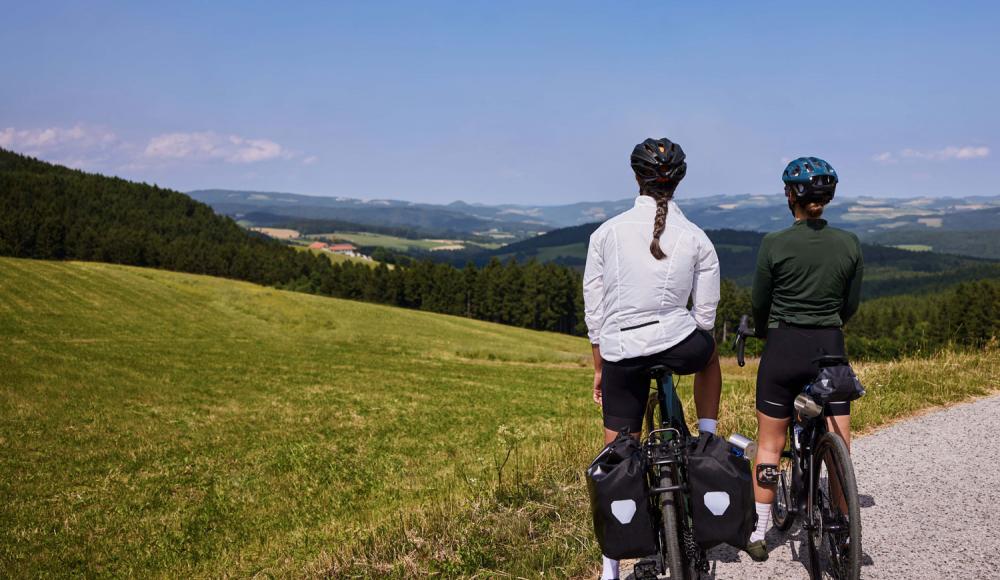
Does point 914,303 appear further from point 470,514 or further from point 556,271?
point 470,514

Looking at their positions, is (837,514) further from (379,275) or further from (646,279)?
(379,275)

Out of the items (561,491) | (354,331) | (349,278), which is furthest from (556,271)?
(561,491)

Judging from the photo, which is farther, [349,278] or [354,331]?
[349,278]

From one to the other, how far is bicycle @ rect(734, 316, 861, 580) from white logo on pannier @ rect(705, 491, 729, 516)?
0.78 meters

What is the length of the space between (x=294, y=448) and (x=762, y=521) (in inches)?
578

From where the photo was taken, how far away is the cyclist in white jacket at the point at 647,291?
140 inches

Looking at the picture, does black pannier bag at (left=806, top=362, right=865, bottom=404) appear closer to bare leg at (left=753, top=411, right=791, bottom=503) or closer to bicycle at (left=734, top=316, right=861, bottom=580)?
bicycle at (left=734, top=316, right=861, bottom=580)

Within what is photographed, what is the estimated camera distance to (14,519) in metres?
11.3

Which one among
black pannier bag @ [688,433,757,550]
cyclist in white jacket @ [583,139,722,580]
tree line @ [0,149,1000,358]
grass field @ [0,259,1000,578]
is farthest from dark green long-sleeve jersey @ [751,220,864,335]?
tree line @ [0,149,1000,358]

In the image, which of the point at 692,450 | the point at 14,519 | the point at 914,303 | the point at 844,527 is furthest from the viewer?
the point at 914,303

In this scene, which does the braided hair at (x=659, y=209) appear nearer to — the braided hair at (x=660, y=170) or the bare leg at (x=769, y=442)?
the braided hair at (x=660, y=170)

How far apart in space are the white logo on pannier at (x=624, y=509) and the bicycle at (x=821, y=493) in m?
1.24

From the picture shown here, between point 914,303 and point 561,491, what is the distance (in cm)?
13458

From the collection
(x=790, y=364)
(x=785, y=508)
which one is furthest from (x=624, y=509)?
(x=785, y=508)
